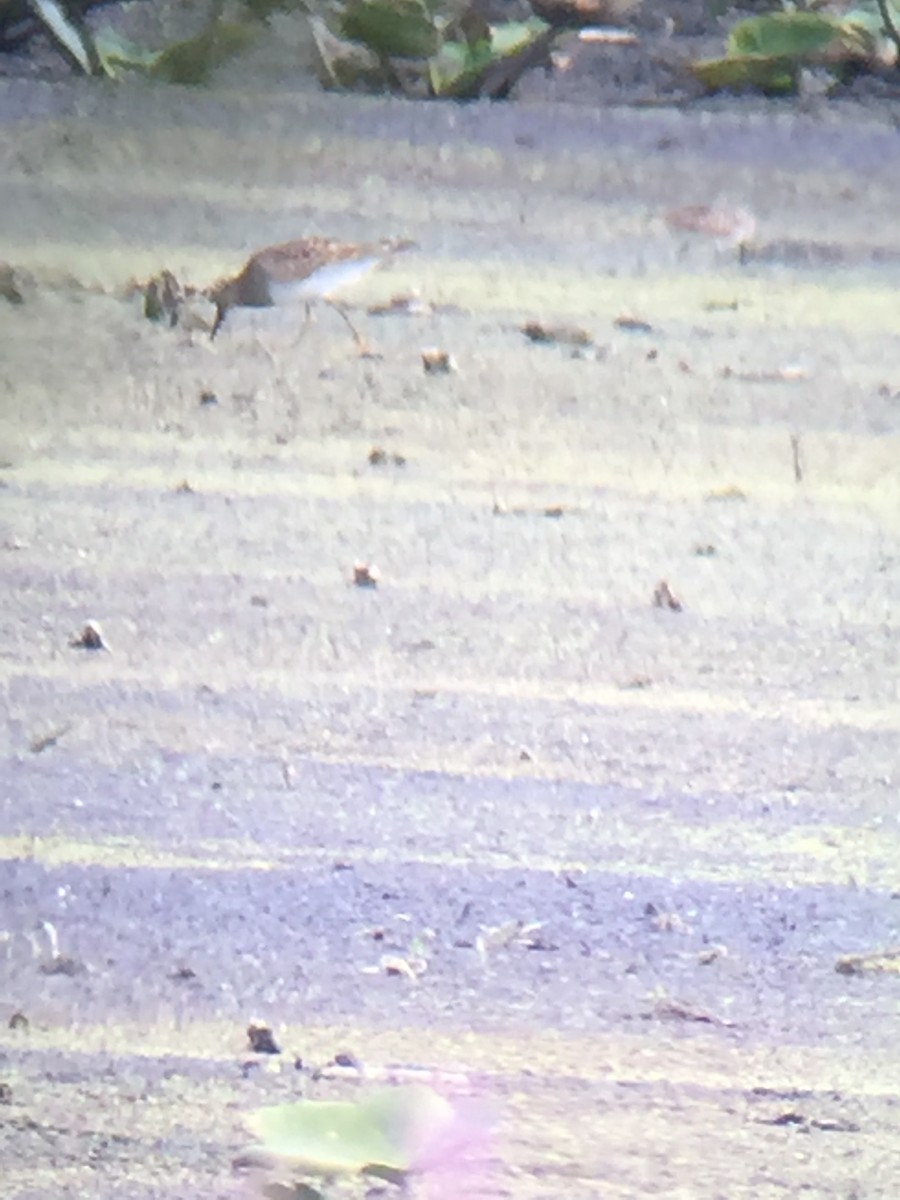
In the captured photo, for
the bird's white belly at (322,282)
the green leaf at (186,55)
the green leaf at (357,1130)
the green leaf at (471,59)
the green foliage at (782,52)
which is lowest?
the green foliage at (782,52)

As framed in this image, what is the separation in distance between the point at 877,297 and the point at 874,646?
4.06 feet

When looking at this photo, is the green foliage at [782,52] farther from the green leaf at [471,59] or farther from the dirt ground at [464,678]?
the dirt ground at [464,678]

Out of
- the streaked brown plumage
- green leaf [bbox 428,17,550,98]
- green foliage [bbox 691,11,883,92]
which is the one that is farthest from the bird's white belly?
green foliage [bbox 691,11,883,92]

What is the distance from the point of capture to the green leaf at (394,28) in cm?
405

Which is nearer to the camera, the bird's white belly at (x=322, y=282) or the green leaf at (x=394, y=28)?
the bird's white belly at (x=322, y=282)

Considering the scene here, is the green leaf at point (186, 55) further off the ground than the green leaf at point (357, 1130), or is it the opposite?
the green leaf at point (357, 1130)

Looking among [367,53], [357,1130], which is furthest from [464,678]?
[367,53]

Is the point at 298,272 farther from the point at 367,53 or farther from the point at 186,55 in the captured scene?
the point at 367,53

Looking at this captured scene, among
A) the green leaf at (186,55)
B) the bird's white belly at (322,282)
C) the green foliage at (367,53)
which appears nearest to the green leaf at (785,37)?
the green foliage at (367,53)

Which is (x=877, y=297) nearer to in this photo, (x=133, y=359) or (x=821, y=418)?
(x=821, y=418)

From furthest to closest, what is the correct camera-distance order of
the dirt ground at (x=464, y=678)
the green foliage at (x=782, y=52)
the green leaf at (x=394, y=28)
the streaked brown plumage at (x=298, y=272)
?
1. the green foliage at (x=782, y=52)
2. the green leaf at (x=394, y=28)
3. the streaked brown plumage at (x=298, y=272)
4. the dirt ground at (x=464, y=678)

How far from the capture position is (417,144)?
3.84m

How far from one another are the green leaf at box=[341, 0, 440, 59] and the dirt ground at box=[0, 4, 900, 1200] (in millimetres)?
445

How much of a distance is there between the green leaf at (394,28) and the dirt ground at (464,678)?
0.44m
